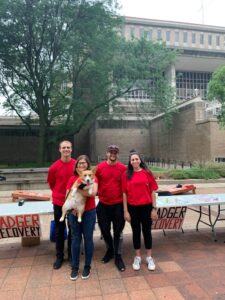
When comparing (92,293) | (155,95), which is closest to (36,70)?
(155,95)

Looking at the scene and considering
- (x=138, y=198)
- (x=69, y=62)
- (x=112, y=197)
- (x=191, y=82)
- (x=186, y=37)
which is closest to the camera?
(x=138, y=198)

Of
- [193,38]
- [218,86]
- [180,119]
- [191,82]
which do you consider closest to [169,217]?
[218,86]

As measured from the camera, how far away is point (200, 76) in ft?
181

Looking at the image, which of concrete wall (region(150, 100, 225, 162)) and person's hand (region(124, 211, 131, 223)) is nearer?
person's hand (region(124, 211, 131, 223))

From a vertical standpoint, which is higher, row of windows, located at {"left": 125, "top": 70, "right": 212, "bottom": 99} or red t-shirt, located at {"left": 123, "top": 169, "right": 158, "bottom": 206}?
row of windows, located at {"left": 125, "top": 70, "right": 212, "bottom": 99}

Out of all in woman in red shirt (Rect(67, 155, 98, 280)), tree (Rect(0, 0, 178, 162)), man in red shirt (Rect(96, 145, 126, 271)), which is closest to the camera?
woman in red shirt (Rect(67, 155, 98, 280))

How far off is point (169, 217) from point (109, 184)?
5.83ft

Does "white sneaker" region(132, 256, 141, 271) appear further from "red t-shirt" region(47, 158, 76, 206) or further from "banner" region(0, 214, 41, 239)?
"banner" region(0, 214, 41, 239)

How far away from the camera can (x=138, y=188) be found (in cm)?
419

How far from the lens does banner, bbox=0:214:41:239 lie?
15.8 feet

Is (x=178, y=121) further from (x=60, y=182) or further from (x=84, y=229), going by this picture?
(x=84, y=229)

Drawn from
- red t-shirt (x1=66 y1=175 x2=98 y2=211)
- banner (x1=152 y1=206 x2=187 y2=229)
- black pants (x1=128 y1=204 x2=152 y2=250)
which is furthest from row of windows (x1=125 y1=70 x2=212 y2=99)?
red t-shirt (x1=66 y1=175 x2=98 y2=211)

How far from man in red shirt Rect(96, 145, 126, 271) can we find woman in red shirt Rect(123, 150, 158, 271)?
0.39 feet

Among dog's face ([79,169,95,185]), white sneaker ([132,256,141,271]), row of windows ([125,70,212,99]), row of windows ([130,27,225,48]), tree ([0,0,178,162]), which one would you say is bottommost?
white sneaker ([132,256,141,271])
